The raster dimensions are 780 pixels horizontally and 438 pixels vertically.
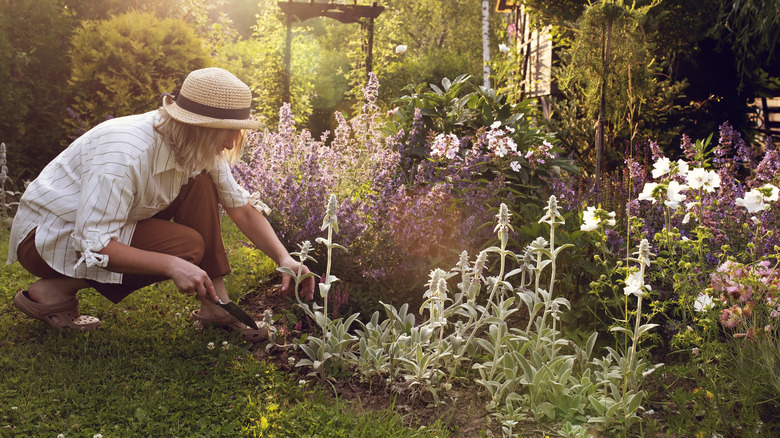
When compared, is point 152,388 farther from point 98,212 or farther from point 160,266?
point 98,212

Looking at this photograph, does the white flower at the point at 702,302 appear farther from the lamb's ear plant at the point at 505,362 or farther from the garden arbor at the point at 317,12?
the garden arbor at the point at 317,12

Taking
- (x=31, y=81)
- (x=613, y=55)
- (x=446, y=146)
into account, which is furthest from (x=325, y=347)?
(x=31, y=81)

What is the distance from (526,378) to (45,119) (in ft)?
18.9

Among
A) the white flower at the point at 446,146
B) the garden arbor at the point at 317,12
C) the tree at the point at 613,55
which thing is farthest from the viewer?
the garden arbor at the point at 317,12

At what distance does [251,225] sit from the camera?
2.97 metres

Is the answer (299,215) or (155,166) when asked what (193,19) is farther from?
(155,166)

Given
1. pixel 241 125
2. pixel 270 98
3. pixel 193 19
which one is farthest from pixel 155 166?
pixel 270 98

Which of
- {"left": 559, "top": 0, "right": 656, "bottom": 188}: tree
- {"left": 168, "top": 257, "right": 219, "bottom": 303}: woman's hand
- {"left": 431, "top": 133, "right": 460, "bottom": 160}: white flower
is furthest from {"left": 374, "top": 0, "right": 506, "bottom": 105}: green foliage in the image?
{"left": 168, "top": 257, "right": 219, "bottom": 303}: woman's hand

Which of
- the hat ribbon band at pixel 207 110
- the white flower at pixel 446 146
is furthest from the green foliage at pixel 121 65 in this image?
the hat ribbon band at pixel 207 110

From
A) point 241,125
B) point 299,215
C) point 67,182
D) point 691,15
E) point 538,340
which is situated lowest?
point 538,340

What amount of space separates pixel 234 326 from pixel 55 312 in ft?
2.55

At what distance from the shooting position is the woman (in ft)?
7.77

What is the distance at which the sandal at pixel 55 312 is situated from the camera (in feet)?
9.07

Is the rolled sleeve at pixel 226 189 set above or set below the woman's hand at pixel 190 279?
above
